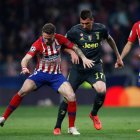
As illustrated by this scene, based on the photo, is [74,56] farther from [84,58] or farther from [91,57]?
[91,57]

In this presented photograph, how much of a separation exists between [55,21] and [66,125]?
34.1ft

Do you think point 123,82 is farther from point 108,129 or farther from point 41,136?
point 41,136

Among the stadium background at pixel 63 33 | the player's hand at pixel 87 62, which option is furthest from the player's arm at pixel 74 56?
the stadium background at pixel 63 33

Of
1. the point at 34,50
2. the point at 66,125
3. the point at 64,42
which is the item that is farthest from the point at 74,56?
the point at 66,125

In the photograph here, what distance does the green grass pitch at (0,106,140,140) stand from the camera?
452 inches

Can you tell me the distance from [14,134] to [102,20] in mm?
12874

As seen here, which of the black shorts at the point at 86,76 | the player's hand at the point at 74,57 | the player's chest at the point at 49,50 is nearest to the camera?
the player's chest at the point at 49,50

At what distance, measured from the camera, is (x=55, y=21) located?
2456 cm

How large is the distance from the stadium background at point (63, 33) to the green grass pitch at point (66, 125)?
118 centimetres

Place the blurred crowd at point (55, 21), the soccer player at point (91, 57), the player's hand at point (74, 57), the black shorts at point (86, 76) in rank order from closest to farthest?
the player's hand at point (74, 57) < the soccer player at point (91, 57) < the black shorts at point (86, 76) < the blurred crowd at point (55, 21)

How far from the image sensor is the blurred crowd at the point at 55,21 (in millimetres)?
23438

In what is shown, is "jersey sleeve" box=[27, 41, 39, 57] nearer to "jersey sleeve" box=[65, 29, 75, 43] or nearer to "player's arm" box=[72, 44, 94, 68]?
"player's arm" box=[72, 44, 94, 68]

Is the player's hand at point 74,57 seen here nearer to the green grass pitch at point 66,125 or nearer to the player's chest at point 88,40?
the player's chest at point 88,40

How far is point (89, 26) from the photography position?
12.6 m
